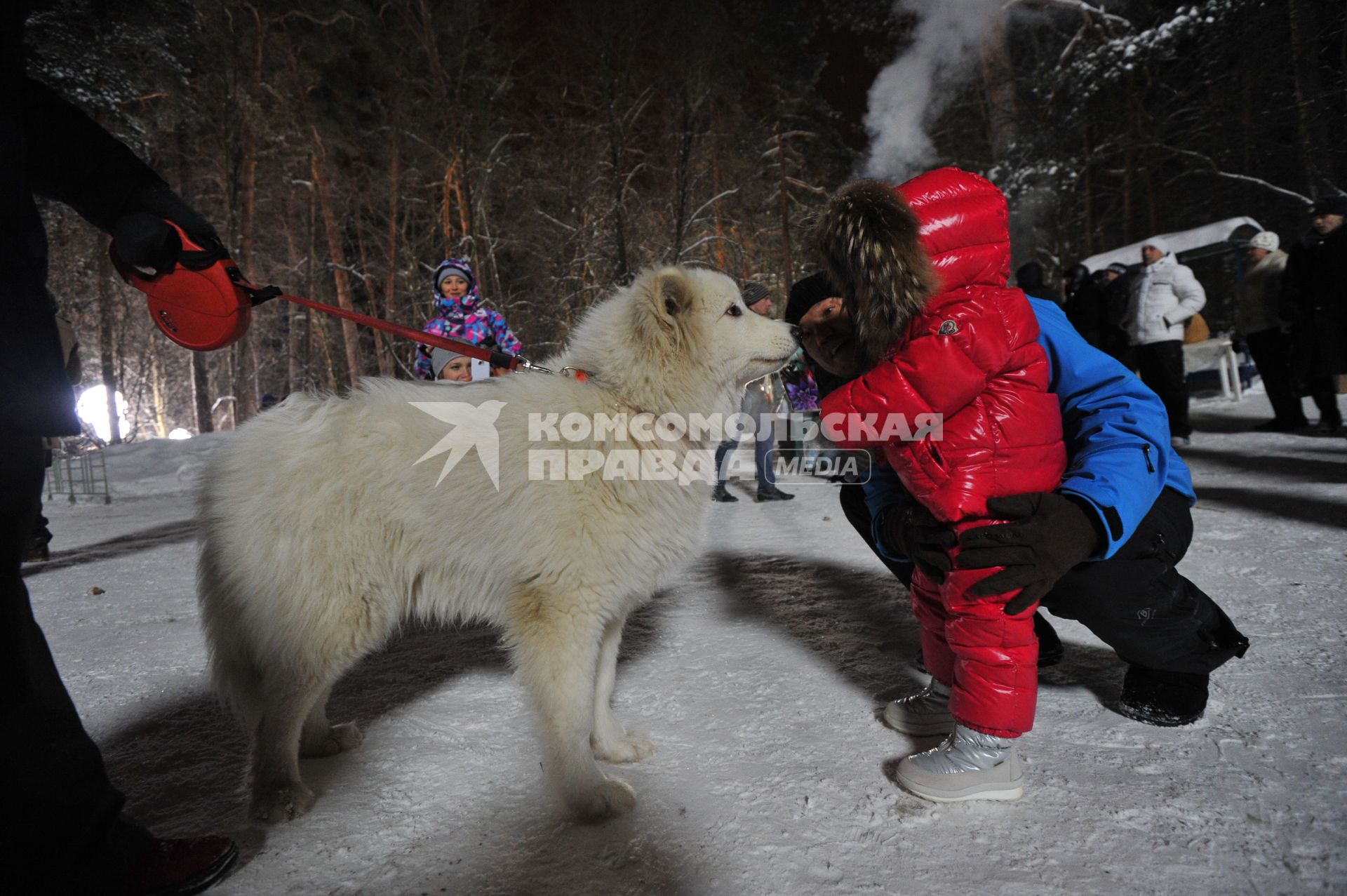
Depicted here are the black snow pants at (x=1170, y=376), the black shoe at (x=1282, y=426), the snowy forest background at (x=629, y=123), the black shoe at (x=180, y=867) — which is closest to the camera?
the black shoe at (x=180, y=867)

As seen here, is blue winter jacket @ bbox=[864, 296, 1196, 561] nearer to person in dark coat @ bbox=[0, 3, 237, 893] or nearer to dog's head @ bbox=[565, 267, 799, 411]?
dog's head @ bbox=[565, 267, 799, 411]

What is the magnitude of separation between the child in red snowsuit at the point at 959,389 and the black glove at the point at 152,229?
193 cm

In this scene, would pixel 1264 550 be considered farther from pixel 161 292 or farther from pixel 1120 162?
pixel 1120 162

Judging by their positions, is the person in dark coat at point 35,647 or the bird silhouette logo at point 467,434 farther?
the bird silhouette logo at point 467,434

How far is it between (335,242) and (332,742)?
19618 millimetres

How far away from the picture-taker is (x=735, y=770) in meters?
2.21

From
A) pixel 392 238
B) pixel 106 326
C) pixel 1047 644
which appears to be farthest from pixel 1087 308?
pixel 106 326

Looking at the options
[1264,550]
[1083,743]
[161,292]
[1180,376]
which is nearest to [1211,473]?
[1180,376]

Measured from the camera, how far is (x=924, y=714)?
94.3 inches

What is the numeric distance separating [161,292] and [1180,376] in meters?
10.3

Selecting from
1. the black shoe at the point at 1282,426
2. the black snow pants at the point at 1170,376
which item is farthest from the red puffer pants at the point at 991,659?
the black shoe at the point at 1282,426

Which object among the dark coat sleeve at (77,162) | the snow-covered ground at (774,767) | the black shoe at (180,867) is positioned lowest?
the snow-covered ground at (774,767)

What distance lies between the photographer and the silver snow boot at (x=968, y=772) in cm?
196

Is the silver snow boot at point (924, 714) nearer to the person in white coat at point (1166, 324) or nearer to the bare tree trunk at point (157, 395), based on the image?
the person in white coat at point (1166, 324)
